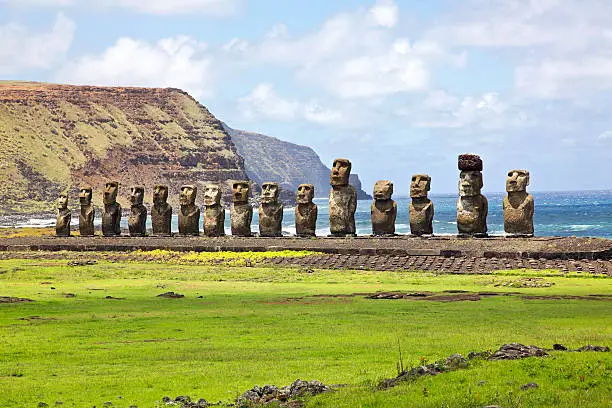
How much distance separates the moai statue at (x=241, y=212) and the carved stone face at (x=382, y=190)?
20.4ft

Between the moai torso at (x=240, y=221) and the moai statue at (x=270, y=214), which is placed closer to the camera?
the moai statue at (x=270, y=214)

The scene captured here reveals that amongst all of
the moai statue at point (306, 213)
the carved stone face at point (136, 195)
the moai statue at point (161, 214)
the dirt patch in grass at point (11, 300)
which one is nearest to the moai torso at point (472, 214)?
the moai statue at point (306, 213)

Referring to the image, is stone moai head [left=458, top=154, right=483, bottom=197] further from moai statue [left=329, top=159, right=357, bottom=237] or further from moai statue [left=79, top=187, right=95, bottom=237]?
moai statue [left=79, top=187, right=95, bottom=237]

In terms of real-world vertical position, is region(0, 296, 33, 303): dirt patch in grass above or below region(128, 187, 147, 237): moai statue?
below

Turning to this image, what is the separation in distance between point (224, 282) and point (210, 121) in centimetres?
16940

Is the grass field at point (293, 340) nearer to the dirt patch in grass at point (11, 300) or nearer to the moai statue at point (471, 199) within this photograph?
the dirt patch in grass at point (11, 300)

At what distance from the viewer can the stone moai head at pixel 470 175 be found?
3678cm

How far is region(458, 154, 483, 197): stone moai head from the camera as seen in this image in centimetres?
3678

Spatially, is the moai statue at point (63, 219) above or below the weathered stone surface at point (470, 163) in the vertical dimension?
below

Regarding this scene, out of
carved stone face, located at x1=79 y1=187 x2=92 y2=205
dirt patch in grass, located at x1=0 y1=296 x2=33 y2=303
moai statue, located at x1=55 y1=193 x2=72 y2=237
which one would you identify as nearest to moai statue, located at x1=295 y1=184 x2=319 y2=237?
carved stone face, located at x1=79 y1=187 x2=92 y2=205

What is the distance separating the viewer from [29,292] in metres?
25.7

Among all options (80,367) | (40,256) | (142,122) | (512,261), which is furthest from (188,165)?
(80,367)

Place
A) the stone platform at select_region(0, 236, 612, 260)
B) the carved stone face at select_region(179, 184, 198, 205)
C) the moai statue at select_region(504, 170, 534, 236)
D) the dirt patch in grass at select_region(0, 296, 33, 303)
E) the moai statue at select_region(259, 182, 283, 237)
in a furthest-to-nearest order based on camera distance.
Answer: the carved stone face at select_region(179, 184, 198, 205) → the moai statue at select_region(259, 182, 283, 237) → the moai statue at select_region(504, 170, 534, 236) → the stone platform at select_region(0, 236, 612, 260) → the dirt patch in grass at select_region(0, 296, 33, 303)

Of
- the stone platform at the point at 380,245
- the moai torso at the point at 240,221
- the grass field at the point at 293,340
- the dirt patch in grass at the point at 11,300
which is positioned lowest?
the grass field at the point at 293,340
